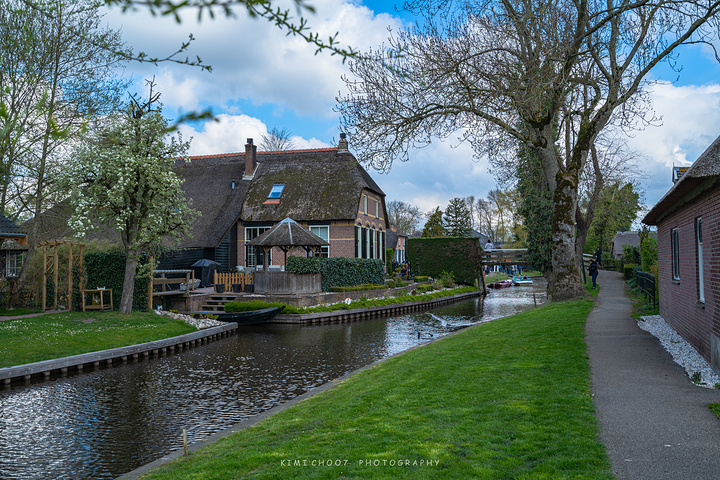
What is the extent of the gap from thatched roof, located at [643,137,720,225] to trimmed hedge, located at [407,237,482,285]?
31.8 metres

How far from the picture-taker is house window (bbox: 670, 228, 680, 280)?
41.2 feet

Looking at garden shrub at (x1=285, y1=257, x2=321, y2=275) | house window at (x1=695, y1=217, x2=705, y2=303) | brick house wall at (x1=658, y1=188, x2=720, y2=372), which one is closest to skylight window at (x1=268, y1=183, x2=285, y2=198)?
garden shrub at (x1=285, y1=257, x2=321, y2=275)

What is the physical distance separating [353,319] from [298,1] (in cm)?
2371

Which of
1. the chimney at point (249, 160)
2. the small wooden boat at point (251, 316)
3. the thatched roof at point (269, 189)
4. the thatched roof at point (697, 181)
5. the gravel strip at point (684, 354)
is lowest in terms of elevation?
the small wooden boat at point (251, 316)

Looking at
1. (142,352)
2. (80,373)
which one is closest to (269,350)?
(142,352)

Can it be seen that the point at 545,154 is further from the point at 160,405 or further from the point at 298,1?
the point at 298,1

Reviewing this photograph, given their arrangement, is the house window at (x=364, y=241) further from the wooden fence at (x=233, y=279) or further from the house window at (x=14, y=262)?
the house window at (x=14, y=262)

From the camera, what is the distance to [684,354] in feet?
30.9

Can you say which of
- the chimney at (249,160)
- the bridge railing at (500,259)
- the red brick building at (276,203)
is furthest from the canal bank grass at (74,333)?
the bridge railing at (500,259)

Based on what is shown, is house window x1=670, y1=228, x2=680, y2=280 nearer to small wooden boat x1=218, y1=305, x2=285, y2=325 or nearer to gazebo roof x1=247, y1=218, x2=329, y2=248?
small wooden boat x1=218, y1=305, x2=285, y2=325

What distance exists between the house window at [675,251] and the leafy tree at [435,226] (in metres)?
54.5

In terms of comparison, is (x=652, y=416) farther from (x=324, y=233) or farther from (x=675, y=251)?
(x=324, y=233)

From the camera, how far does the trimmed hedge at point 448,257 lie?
143ft

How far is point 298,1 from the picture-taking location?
2.12 meters
